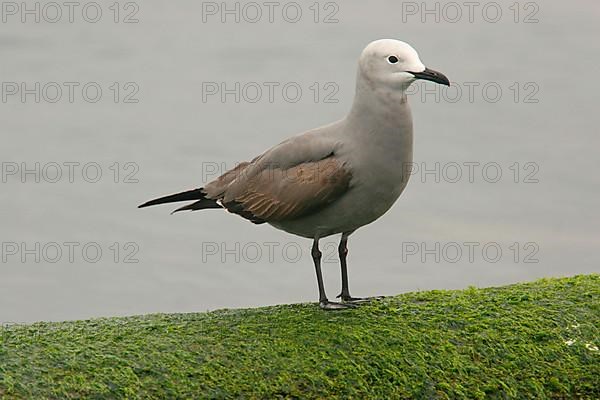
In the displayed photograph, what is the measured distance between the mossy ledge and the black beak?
97 centimetres

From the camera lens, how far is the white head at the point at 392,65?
14.1 feet

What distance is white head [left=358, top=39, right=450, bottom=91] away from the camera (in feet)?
14.1

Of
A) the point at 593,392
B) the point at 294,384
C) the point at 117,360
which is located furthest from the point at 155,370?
the point at 593,392

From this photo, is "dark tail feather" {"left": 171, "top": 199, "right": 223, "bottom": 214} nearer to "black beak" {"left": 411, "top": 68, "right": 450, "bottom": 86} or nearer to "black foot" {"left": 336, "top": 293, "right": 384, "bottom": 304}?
"black foot" {"left": 336, "top": 293, "right": 384, "bottom": 304}

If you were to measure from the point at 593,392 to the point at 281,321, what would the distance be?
1.22 metres

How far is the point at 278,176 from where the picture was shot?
4.54m

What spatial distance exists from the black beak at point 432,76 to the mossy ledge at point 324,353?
0.97 m

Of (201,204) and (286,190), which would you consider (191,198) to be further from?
(286,190)

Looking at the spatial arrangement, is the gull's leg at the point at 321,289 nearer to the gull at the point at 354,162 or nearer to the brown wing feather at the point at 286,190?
the gull at the point at 354,162

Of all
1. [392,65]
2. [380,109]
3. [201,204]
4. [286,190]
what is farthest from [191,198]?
[392,65]

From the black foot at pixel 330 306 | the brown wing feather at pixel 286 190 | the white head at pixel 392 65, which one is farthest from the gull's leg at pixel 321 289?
the white head at pixel 392 65

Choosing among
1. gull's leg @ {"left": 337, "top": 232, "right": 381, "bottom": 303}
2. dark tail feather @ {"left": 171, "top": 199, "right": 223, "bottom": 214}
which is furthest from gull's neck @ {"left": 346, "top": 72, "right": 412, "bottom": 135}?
dark tail feather @ {"left": 171, "top": 199, "right": 223, "bottom": 214}

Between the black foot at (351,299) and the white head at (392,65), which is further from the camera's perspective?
the black foot at (351,299)

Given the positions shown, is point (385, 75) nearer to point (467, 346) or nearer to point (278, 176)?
point (278, 176)
